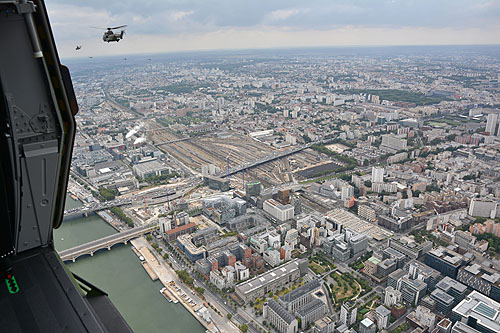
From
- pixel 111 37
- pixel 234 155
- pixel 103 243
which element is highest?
pixel 111 37

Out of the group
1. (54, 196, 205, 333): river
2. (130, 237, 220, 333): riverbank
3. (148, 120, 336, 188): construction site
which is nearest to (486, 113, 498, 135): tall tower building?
(148, 120, 336, 188): construction site

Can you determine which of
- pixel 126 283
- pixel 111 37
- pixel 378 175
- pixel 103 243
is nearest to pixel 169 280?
pixel 126 283

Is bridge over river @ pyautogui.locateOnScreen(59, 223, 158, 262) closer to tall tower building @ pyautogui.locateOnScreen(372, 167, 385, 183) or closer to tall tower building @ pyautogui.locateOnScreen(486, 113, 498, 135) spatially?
tall tower building @ pyautogui.locateOnScreen(372, 167, 385, 183)

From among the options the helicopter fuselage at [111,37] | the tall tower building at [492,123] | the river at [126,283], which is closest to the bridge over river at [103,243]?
the river at [126,283]

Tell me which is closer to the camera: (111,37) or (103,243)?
(111,37)

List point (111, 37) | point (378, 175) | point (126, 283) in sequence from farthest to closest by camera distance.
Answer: point (378, 175) < point (126, 283) < point (111, 37)

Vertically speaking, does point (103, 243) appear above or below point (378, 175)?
above

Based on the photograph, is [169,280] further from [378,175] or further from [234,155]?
[234,155]
